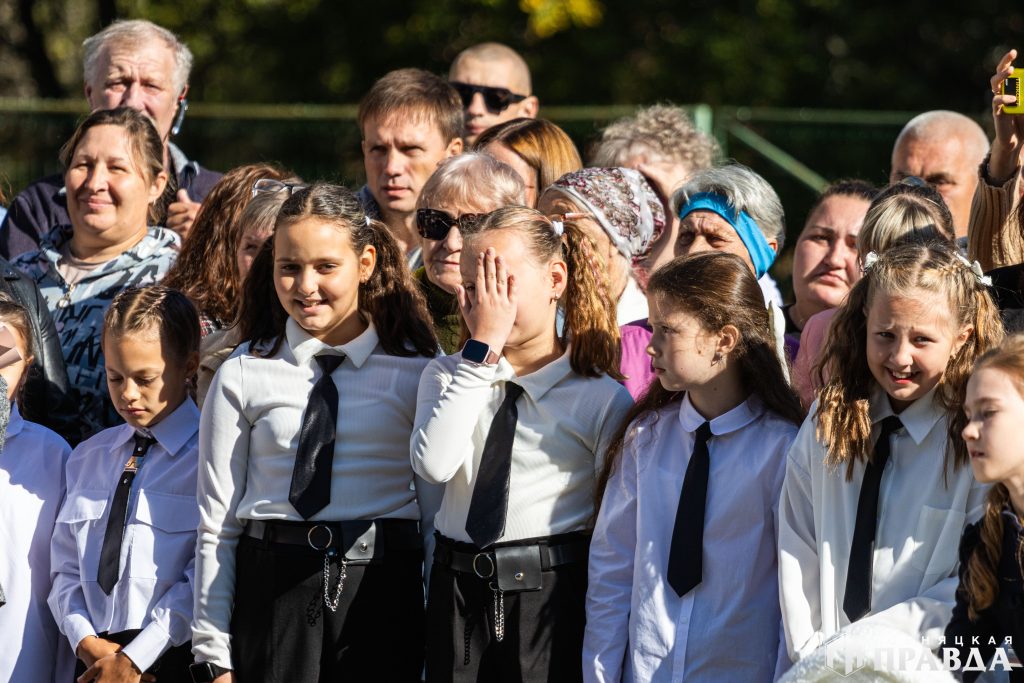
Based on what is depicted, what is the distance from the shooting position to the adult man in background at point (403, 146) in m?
5.11

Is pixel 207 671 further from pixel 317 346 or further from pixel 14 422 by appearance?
pixel 14 422

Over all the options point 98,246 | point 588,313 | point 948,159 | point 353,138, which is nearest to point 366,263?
point 588,313

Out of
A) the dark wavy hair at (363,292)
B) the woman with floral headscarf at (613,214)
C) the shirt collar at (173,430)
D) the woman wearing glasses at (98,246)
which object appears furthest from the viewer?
the woman wearing glasses at (98,246)

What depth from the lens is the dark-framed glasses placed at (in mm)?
4633

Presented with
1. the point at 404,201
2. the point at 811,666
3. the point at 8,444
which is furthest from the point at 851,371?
the point at 8,444

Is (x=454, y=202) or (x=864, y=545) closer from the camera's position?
(x=864, y=545)

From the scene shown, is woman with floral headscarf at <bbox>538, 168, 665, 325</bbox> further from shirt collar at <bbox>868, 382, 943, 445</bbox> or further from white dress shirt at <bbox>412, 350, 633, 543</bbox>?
shirt collar at <bbox>868, 382, 943, 445</bbox>

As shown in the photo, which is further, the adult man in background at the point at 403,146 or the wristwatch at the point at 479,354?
the adult man in background at the point at 403,146

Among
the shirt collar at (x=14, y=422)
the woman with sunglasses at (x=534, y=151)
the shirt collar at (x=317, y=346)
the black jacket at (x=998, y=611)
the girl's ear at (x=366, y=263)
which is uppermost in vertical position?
the woman with sunglasses at (x=534, y=151)

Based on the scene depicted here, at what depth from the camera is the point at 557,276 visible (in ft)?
12.3

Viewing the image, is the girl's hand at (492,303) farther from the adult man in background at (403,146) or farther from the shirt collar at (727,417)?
the adult man in background at (403,146)

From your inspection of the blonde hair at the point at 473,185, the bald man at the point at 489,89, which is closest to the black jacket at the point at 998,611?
the blonde hair at the point at 473,185

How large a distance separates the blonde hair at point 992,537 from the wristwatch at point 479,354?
1.23 meters

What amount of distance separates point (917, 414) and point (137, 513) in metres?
2.28
